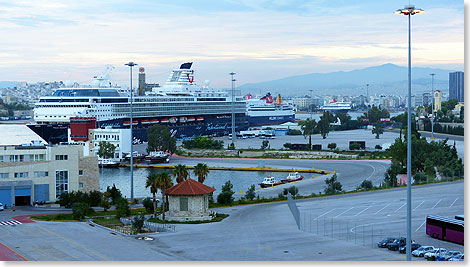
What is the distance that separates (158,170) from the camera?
51.5 meters

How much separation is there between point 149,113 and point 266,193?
161 feet

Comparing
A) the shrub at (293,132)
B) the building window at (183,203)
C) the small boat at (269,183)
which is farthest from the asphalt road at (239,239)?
the shrub at (293,132)

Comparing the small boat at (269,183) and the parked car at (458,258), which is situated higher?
the parked car at (458,258)

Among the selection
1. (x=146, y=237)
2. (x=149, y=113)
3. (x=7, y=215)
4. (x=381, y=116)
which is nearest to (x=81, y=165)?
(x=7, y=215)

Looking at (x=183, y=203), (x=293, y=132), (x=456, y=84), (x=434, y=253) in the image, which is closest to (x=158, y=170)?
(x=183, y=203)

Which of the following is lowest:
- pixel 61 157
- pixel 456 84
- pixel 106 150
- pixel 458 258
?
pixel 458 258

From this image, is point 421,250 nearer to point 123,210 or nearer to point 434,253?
point 434,253

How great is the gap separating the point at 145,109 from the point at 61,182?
50.7 m

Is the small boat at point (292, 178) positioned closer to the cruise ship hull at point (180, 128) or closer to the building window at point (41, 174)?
the building window at point (41, 174)

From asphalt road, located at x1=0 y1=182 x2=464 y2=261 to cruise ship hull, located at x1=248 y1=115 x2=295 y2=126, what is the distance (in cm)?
7934

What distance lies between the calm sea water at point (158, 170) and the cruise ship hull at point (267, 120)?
5623 centimetres

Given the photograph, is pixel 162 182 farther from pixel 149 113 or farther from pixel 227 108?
pixel 227 108

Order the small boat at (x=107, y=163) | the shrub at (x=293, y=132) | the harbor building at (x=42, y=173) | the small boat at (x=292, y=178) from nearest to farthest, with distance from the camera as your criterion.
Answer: the harbor building at (x=42, y=173) → the small boat at (x=292, y=178) → the small boat at (x=107, y=163) → the shrub at (x=293, y=132)

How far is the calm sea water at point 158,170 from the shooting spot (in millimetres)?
39438
